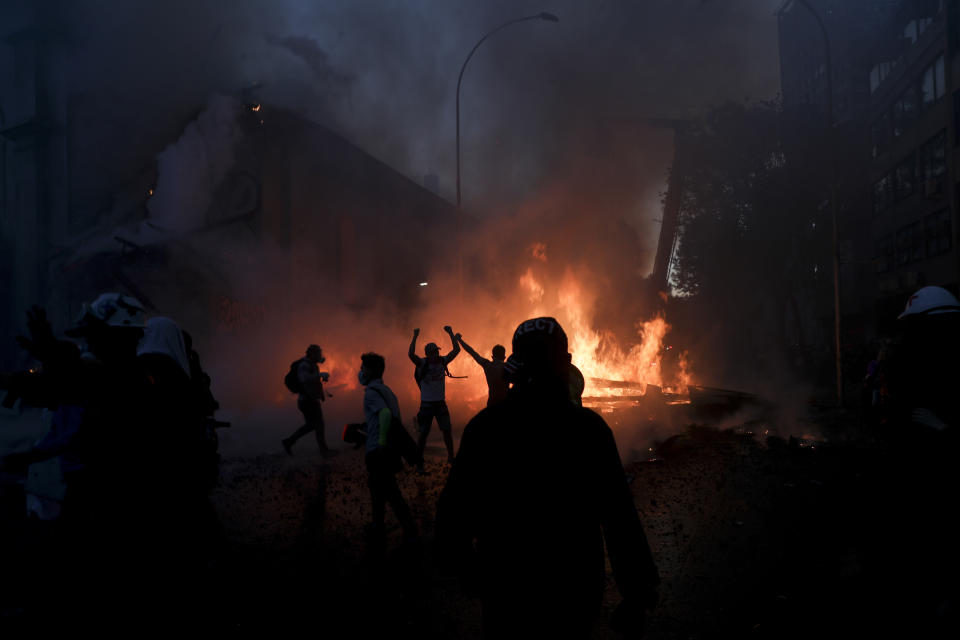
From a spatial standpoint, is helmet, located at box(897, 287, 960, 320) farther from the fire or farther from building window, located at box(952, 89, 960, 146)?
building window, located at box(952, 89, 960, 146)

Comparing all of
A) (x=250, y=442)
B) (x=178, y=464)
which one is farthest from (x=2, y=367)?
(x=178, y=464)

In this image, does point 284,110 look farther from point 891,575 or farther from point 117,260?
point 891,575

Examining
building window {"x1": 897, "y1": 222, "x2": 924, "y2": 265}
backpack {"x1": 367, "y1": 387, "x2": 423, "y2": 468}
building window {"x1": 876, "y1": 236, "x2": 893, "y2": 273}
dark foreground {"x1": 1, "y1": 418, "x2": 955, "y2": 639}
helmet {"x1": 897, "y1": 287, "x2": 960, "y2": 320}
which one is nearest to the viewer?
helmet {"x1": 897, "y1": 287, "x2": 960, "y2": 320}

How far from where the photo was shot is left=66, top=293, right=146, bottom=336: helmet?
2.46 metres

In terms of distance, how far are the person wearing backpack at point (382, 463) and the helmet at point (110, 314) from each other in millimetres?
3268

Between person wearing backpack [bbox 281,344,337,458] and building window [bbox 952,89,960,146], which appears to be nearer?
person wearing backpack [bbox 281,344,337,458]

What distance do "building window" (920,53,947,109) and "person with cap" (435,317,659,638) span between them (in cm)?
2943

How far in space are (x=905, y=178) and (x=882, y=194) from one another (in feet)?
10.3

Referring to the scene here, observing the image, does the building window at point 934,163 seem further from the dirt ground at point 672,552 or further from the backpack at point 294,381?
the backpack at point 294,381

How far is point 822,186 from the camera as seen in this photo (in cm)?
3022

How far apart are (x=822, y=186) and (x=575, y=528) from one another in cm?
3266

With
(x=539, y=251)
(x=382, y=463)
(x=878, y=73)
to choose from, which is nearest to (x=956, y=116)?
(x=878, y=73)

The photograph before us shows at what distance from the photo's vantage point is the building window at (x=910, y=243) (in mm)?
27994

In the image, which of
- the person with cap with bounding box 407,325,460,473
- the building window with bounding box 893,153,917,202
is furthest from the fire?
the building window with bounding box 893,153,917,202
